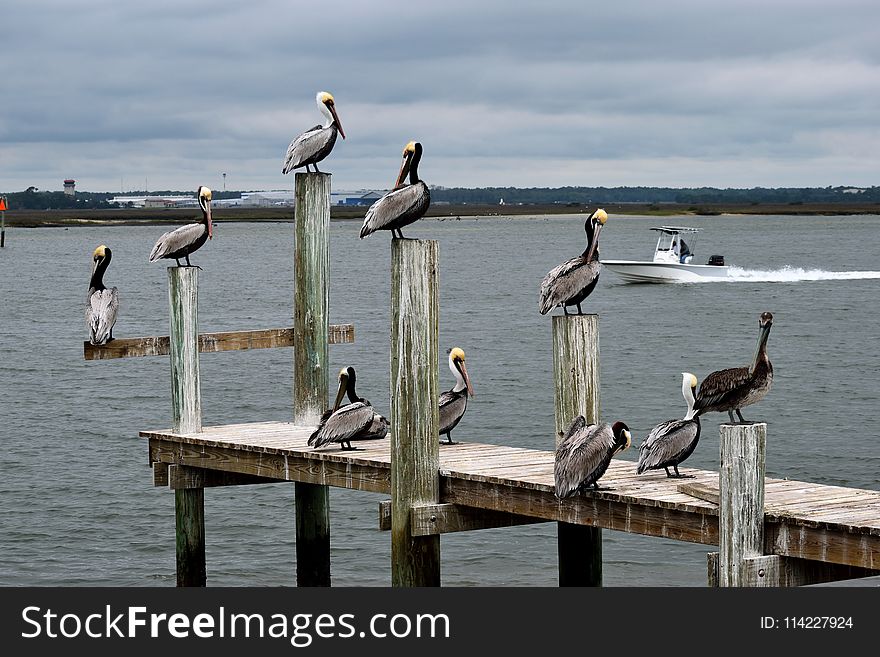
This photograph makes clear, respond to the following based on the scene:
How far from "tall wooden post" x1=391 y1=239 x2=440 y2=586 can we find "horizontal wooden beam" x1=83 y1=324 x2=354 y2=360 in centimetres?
265

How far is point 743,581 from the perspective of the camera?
8.89 m

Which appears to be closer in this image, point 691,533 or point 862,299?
point 691,533

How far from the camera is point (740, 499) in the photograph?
8922 mm

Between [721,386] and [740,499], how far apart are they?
150cm

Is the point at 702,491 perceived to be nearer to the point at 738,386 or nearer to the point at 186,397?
the point at 738,386

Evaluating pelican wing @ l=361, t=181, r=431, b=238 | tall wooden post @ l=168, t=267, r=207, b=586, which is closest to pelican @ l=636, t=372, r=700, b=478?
pelican wing @ l=361, t=181, r=431, b=238

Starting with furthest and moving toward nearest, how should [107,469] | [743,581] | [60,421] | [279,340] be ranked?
1. [60,421]
2. [107,469]
3. [279,340]
4. [743,581]

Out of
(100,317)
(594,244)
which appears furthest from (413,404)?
(100,317)

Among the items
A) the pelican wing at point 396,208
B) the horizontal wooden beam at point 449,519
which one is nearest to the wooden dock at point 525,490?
the horizontal wooden beam at point 449,519

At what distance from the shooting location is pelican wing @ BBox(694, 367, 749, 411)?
10258 mm
